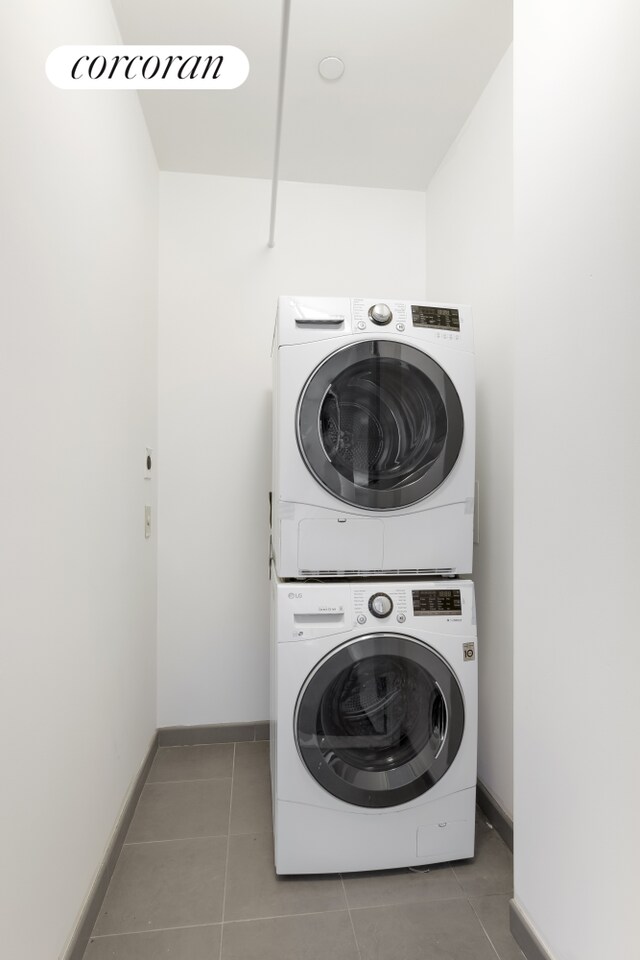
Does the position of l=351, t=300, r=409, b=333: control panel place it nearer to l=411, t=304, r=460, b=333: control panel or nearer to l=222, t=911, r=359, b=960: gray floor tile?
l=411, t=304, r=460, b=333: control panel

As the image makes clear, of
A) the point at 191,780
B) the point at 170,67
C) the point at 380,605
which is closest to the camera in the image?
the point at 170,67

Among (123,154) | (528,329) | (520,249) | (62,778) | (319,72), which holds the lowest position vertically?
(62,778)

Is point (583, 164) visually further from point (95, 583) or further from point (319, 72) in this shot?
point (95, 583)

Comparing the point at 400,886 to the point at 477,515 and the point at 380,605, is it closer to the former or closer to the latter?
the point at 380,605

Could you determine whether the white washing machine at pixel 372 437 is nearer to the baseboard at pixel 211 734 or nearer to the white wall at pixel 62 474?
the white wall at pixel 62 474

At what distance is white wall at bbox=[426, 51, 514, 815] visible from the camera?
5.96 ft

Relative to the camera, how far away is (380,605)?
1.64 meters

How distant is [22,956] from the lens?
1.01 metres

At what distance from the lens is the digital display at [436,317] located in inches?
67.6

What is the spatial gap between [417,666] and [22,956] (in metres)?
1.13

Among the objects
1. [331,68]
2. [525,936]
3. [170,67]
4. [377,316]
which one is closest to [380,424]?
[377,316]

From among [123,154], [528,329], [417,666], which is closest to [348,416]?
[528,329]

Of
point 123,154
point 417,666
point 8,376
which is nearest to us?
point 8,376

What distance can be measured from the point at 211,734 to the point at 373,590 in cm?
135
